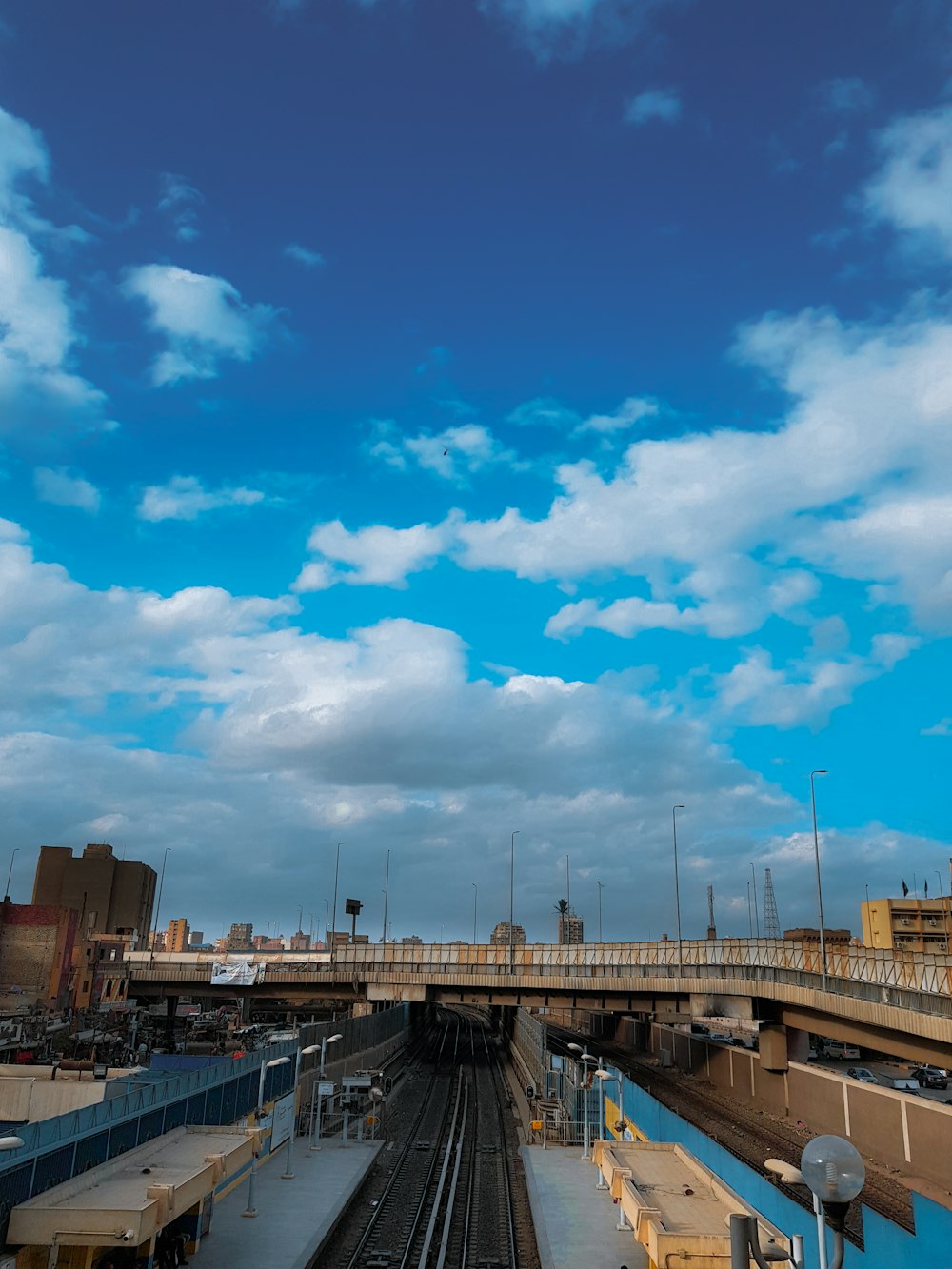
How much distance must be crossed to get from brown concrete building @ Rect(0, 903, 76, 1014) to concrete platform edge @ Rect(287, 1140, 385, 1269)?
8390 centimetres

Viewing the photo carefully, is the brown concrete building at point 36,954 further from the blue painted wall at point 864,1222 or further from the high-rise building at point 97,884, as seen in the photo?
the blue painted wall at point 864,1222

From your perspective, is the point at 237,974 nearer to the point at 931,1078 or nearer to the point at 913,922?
the point at 931,1078

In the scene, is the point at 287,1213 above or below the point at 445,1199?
above

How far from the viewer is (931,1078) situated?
65.2m

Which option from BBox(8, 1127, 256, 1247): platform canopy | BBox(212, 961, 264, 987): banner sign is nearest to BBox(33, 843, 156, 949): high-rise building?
BBox(212, 961, 264, 987): banner sign

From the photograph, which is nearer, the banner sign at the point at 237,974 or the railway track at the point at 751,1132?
the railway track at the point at 751,1132

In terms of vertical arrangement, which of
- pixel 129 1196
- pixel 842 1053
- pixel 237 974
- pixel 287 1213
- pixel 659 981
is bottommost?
pixel 842 1053

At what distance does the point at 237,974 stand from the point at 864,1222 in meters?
71.9

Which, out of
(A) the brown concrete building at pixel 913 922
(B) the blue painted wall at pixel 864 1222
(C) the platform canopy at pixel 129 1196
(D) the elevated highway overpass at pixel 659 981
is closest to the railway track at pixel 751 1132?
(B) the blue painted wall at pixel 864 1222

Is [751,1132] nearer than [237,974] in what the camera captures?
Yes

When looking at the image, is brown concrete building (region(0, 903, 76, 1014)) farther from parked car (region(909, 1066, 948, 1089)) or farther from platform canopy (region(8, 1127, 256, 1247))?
platform canopy (region(8, 1127, 256, 1247))

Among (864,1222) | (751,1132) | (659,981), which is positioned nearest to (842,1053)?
(659,981)

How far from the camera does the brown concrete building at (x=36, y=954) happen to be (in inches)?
4119

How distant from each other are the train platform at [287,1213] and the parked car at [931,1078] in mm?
43610
